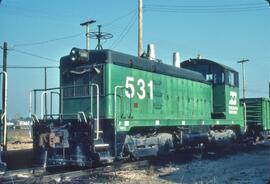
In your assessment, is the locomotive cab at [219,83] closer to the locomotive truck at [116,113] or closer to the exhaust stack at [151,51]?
the locomotive truck at [116,113]

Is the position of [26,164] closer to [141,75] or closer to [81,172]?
[81,172]

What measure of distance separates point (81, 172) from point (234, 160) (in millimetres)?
6428

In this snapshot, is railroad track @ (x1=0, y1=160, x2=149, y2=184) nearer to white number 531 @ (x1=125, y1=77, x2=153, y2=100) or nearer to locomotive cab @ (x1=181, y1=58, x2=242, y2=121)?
white number 531 @ (x1=125, y1=77, x2=153, y2=100)

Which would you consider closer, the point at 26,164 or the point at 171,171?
the point at 171,171

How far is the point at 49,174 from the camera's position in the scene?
11.4m

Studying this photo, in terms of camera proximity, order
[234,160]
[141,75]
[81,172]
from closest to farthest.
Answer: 1. [81,172]
2. [141,75]
3. [234,160]

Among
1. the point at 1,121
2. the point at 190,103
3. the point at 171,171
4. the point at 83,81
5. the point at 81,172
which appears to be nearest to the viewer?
the point at 1,121

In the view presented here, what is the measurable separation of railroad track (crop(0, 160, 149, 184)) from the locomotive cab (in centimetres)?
653

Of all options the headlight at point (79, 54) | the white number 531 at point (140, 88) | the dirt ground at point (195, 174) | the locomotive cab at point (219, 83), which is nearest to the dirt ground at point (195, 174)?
the dirt ground at point (195, 174)

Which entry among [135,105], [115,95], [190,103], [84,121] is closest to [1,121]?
[84,121]

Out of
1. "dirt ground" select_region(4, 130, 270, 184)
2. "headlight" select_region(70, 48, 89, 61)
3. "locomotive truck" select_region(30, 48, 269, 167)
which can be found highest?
"headlight" select_region(70, 48, 89, 61)

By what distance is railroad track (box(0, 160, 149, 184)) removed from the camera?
32.9 ft

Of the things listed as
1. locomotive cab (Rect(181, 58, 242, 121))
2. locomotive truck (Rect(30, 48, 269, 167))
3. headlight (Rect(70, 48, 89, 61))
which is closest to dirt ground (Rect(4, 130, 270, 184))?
locomotive truck (Rect(30, 48, 269, 167))

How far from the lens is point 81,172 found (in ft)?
36.2
